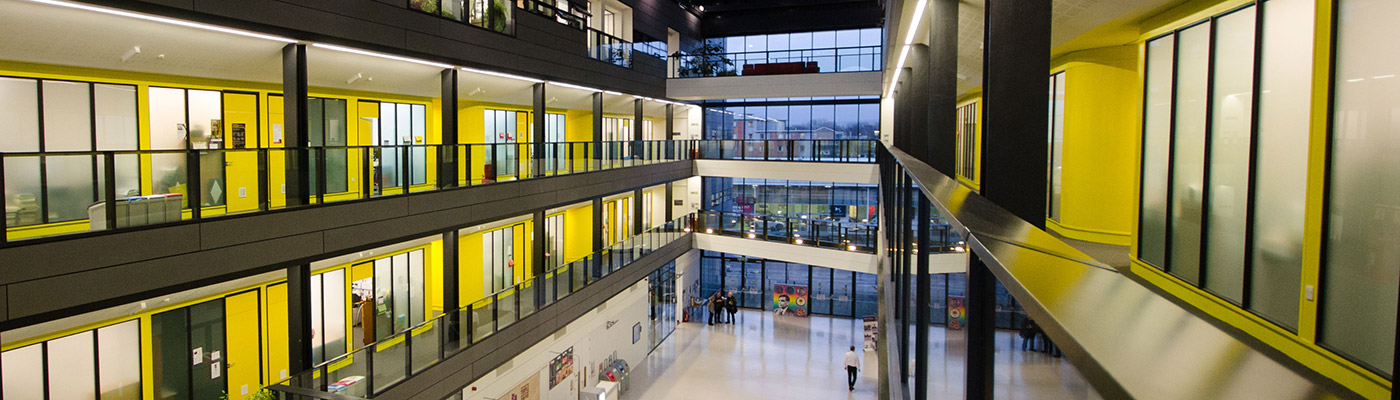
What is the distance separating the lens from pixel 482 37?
13914mm

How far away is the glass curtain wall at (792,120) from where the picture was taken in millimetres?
30219

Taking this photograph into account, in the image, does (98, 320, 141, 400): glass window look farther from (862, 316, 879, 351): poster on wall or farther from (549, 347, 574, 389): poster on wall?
(862, 316, 879, 351): poster on wall

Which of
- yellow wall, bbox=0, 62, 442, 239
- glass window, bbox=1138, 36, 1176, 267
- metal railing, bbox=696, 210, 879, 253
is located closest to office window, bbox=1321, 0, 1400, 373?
glass window, bbox=1138, 36, 1176, 267

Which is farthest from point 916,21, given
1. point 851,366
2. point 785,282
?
point 785,282

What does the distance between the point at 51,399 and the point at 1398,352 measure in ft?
44.1

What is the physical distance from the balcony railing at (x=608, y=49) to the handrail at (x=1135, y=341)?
18.6 meters

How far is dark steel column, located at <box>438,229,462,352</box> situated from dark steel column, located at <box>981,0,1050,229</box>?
445 inches

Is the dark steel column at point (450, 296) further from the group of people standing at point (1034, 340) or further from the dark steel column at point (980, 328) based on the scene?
the group of people standing at point (1034, 340)

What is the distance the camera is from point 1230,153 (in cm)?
509

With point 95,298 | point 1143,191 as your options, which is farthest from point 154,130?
point 1143,191

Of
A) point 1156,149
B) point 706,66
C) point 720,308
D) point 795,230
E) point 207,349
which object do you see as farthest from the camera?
point 720,308

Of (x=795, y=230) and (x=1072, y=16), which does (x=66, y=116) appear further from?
(x=795, y=230)

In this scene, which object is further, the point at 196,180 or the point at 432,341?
the point at 432,341

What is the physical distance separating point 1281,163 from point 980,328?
4.29m
